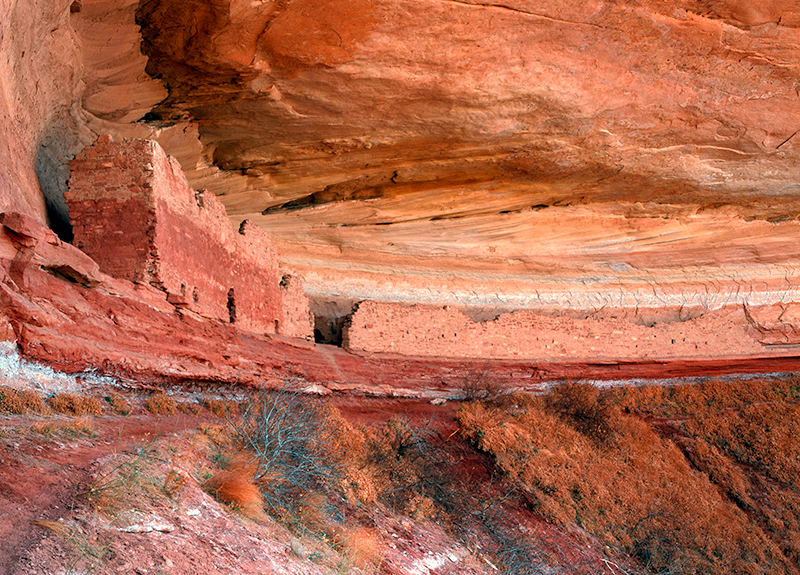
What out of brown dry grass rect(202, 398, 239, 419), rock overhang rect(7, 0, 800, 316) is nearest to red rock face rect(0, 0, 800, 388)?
rock overhang rect(7, 0, 800, 316)

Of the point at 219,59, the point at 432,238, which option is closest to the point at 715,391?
the point at 432,238

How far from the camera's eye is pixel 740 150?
1123cm

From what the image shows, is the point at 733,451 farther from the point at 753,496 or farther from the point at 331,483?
the point at 331,483

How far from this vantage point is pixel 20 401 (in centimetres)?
502

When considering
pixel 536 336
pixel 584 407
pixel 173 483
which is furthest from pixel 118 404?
pixel 536 336

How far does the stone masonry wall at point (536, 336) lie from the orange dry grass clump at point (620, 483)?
1.47m

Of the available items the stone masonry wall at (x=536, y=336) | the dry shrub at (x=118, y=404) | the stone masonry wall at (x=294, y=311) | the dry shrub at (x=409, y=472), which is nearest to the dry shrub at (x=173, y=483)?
the dry shrub at (x=118, y=404)

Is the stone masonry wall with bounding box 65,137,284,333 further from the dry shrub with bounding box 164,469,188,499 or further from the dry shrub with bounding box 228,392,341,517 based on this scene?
the dry shrub with bounding box 164,469,188,499

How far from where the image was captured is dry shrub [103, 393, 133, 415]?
611cm

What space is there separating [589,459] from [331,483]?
5524 millimetres

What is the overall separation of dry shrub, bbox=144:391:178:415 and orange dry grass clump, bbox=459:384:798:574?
4719 millimetres

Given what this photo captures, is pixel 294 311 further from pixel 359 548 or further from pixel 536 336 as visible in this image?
pixel 359 548

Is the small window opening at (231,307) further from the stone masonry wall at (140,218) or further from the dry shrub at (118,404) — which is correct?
the dry shrub at (118,404)

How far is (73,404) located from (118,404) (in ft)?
1.91
